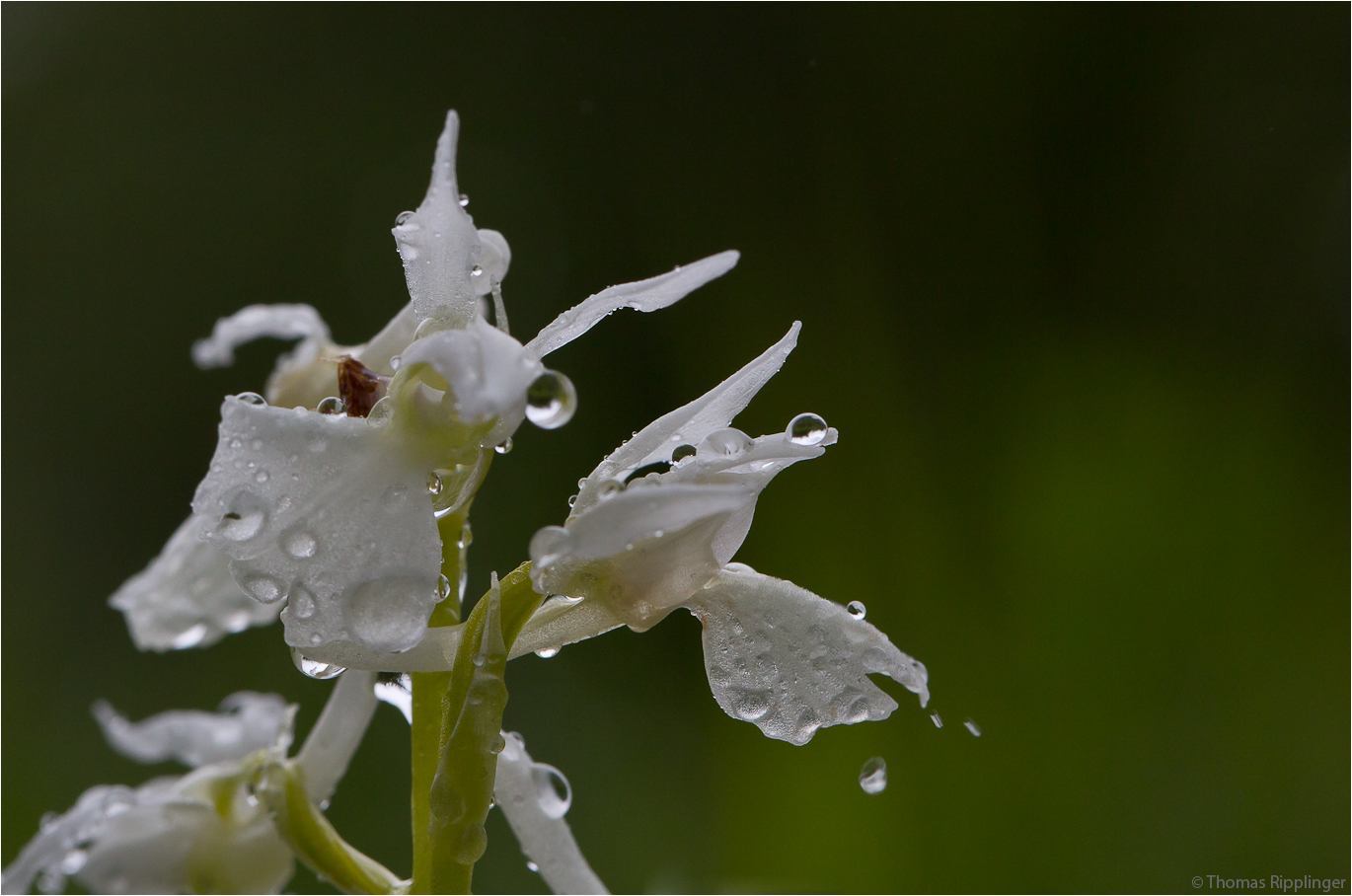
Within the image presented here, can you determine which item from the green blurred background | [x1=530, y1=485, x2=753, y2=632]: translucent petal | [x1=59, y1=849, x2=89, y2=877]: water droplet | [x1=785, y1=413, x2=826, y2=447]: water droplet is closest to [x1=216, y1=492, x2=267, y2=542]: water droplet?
[x1=530, y1=485, x2=753, y2=632]: translucent petal

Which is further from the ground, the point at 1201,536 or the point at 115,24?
the point at 115,24

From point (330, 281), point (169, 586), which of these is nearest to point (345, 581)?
point (169, 586)

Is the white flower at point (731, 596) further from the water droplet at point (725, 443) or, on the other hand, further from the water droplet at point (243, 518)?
the water droplet at point (243, 518)

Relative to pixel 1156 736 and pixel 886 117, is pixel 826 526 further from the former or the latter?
pixel 886 117

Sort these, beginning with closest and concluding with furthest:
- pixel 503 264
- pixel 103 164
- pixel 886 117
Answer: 1. pixel 503 264
2. pixel 886 117
3. pixel 103 164

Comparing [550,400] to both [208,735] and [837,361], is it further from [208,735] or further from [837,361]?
[837,361]

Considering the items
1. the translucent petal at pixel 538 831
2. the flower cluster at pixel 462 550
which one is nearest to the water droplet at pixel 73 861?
the flower cluster at pixel 462 550

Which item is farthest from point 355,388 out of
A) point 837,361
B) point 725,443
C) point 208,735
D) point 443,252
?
point 837,361
